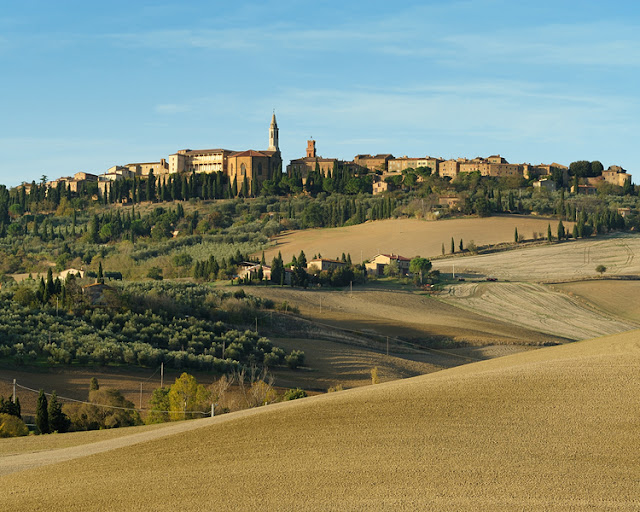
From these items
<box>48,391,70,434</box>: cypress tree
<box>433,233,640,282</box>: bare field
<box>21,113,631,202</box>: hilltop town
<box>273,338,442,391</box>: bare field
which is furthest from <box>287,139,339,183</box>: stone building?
<box>48,391,70,434</box>: cypress tree

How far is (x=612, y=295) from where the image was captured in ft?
332

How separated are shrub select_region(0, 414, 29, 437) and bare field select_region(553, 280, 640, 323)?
2620 inches

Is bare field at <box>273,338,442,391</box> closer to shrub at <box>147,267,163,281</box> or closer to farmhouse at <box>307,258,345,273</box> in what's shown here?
farmhouse at <box>307,258,345,273</box>

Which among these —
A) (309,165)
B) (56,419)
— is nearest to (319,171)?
(309,165)

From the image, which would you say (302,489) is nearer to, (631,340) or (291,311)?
(631,340)

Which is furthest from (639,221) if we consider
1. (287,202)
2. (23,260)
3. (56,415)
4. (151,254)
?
(56,415)

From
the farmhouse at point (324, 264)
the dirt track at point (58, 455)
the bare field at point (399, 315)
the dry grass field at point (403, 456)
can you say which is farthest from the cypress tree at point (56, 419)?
the farmhouse at point (324, 264)

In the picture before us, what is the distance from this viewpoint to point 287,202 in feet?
569

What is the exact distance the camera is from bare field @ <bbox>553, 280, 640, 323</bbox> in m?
94.8

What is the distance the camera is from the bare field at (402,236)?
129875 mm

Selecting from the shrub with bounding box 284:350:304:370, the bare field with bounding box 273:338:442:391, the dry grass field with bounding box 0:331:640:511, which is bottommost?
the bare field with bounding box 273:338:442:391

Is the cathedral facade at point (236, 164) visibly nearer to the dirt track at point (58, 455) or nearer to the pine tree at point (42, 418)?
the pine tree at point (42, 418)

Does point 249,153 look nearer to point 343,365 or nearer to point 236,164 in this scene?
point 236,164

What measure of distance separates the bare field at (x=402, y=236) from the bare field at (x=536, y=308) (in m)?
22.8
